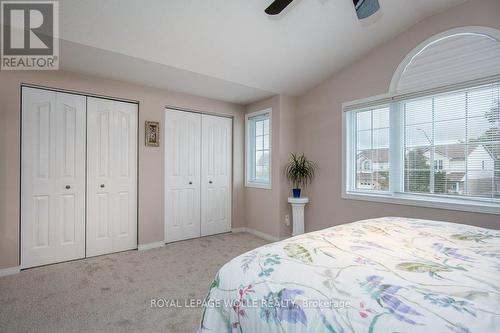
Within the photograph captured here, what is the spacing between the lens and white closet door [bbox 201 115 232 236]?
4156mm

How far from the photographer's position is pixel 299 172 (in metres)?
3.78

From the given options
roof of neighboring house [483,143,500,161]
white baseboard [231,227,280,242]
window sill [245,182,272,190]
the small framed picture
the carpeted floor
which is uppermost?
the small framed picture

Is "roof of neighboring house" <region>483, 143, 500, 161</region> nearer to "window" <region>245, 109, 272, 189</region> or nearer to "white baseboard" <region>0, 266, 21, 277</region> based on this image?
"window" <region>245, 109, 272, 189</region>

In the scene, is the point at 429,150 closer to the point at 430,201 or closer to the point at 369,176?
the point at 430,201

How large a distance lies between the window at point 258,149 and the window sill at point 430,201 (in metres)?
1.38

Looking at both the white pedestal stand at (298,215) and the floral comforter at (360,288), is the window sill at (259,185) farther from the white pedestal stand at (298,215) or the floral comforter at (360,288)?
the floral comforter at (360,288)

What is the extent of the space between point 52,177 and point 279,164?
2.90m

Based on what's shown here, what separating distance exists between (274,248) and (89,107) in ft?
10.2

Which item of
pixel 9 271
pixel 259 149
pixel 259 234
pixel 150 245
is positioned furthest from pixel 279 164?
pixel 9 271

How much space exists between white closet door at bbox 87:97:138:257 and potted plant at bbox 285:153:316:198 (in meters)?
2.25

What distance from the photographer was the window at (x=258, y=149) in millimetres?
4203

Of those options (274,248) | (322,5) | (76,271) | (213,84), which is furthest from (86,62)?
(274,248)

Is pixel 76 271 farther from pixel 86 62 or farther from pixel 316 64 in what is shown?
pixel 316 64

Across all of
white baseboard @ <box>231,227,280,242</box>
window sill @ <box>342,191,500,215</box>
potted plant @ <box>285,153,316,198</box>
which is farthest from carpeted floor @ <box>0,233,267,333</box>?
window sill @ <box>342,191,500,215</box>
